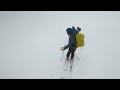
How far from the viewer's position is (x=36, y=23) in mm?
10828

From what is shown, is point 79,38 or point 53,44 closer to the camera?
point 79,38

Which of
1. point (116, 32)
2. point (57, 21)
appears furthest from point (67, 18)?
point (116, 32)

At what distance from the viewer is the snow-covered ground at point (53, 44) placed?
293 inches

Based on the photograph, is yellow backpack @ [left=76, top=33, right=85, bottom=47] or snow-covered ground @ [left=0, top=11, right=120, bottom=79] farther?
snow-covered ground @ [left=0, top=11, right=120, bottom=79]

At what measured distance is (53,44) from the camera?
8984 mm

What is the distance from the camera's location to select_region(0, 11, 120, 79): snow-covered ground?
7.43 metres

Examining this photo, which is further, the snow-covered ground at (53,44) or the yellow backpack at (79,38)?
the snow-covered ground at (53,44)

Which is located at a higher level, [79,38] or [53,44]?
[53,44]

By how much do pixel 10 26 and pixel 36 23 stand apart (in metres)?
1.25
